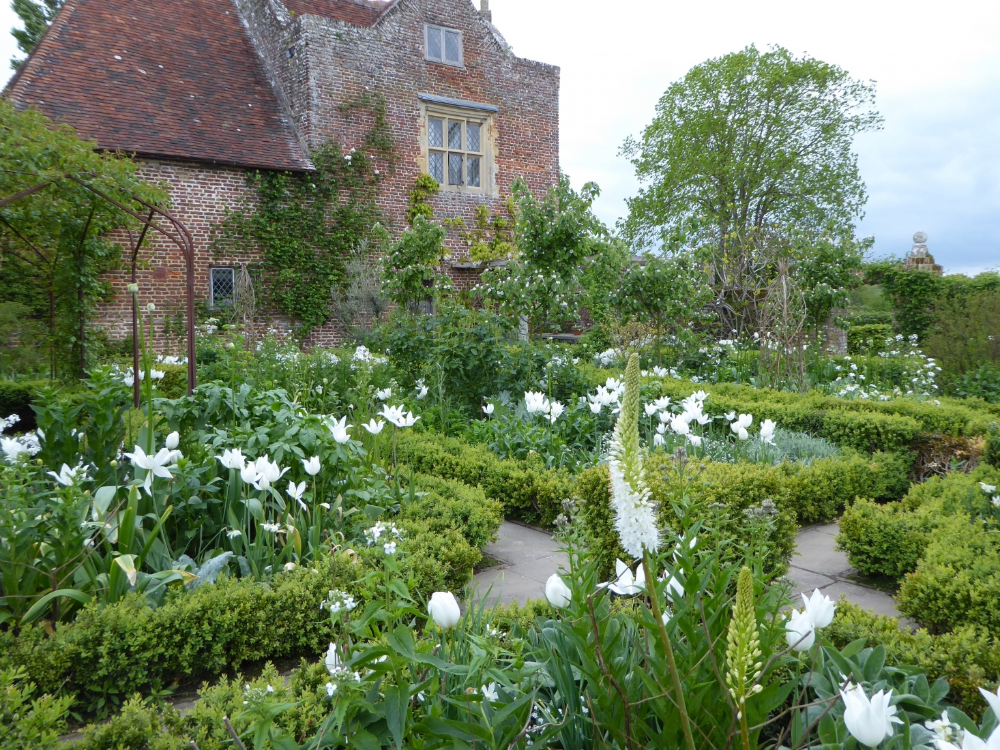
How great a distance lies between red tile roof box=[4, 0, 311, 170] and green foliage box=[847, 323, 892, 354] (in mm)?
12489

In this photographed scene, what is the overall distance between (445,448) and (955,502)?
145 inches

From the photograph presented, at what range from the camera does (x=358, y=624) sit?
146cm

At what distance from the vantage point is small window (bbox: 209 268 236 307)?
13.0 metres

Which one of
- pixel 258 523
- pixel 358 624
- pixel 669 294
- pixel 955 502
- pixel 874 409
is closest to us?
pixel 358 624

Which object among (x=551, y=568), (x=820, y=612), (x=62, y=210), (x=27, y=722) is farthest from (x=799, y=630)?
(x=62, y=210)

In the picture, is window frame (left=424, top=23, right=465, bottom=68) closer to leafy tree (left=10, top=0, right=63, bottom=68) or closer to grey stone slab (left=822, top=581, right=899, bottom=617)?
leafy tree (left=10, top=0, right=63, bottom=68)

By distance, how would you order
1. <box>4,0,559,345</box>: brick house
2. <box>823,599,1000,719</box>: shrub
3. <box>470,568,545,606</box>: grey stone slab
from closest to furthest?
<box>823,599,1000,719</box>: shrub < <box>470,568,545,606</box>: grey stone slab < <box>4,0,559,345</box>: brick house

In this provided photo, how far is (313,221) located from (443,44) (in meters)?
5.75

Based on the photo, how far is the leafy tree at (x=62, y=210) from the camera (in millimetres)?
6582

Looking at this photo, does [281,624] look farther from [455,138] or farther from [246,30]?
[246,30]

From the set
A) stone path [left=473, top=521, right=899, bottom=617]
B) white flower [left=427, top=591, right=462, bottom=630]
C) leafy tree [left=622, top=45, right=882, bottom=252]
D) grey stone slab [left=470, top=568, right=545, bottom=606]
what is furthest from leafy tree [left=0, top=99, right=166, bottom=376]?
leafy tree [left=622, top=45, right=882, bottom=252]

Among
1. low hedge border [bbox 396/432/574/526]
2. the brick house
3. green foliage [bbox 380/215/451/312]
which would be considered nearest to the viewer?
low hedge border [bbox 396/432/574/526]

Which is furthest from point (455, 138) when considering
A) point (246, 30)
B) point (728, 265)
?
point (728, 265)

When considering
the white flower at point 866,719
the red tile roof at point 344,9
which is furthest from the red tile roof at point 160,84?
the white flower at point 866,719
